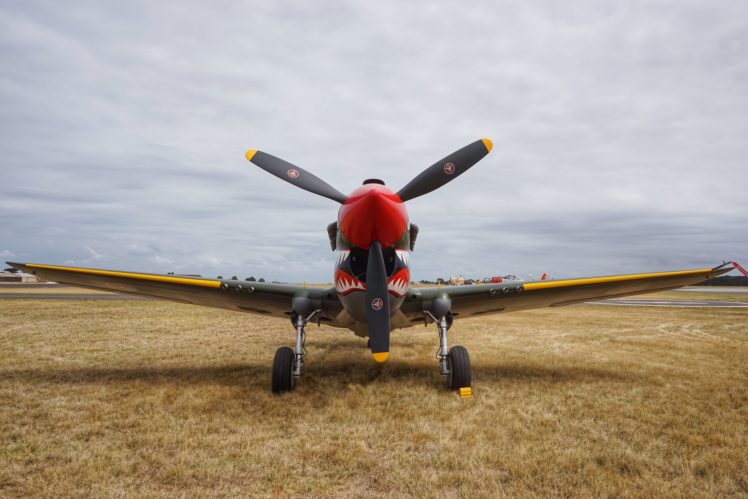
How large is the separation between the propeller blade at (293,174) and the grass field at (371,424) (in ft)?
10.7

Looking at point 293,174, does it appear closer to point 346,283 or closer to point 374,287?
point 346,283

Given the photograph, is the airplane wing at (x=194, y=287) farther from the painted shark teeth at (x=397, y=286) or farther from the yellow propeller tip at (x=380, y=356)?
the yellow propeller tip at (x=380, y=356)

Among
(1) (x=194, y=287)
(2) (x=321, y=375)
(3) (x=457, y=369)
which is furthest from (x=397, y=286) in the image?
(1) (x=194, y=287)

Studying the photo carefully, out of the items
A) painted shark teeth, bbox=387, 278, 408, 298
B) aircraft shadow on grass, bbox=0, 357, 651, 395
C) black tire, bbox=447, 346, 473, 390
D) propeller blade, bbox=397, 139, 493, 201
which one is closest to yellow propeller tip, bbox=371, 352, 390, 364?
painted shark teeth, bbox=387, 278, 408, 298

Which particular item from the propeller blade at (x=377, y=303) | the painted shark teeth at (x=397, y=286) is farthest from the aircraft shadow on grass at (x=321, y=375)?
the painted shark teeth at (x=397, y=286)

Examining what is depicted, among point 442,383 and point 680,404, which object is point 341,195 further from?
point 680,404

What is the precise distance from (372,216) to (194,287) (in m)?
4.16

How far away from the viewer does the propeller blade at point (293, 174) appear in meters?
6.12

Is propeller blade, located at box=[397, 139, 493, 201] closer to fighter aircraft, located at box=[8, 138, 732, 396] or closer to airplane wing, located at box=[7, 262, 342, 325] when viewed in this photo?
fighter aircraft, located at box=[8, 138, 732, 396]

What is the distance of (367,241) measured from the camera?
216 inches

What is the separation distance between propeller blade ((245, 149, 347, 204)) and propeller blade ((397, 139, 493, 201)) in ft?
3.56

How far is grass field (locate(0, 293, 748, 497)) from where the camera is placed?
11.3 ft

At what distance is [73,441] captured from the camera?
427 cm

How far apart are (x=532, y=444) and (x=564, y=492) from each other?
36.7 inches
